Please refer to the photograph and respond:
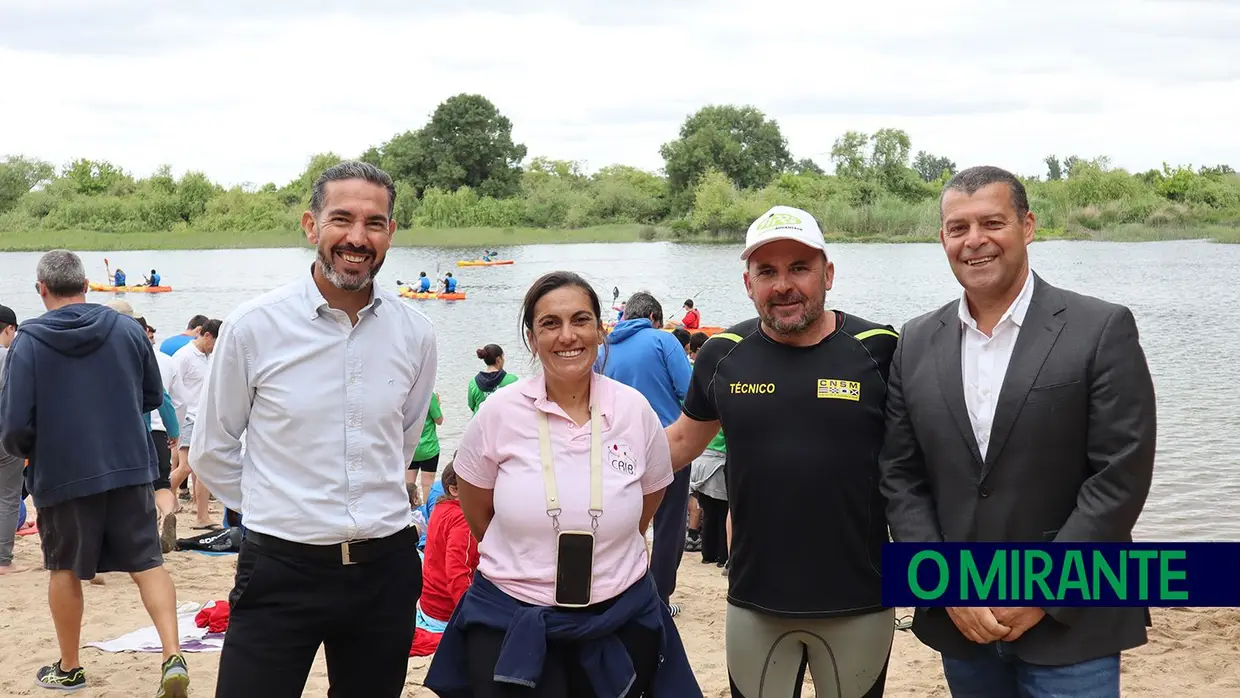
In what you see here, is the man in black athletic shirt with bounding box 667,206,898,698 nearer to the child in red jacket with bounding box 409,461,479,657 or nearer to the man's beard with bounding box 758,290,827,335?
the man's beard with bounding box 758,290,827,335

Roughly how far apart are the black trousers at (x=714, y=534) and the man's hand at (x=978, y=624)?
18.6ft

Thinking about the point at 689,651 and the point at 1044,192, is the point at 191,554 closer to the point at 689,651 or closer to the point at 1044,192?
the point at 689,651

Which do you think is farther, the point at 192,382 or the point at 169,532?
the point at 192,382

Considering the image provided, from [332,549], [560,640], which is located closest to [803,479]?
[560,640]

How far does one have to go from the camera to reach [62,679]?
5.64 metres

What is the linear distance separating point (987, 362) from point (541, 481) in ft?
4.18

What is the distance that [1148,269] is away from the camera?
48375 mm

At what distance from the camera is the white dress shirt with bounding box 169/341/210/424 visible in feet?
33.1

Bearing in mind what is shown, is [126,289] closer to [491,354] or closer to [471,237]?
[491,354]

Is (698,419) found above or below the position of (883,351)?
below

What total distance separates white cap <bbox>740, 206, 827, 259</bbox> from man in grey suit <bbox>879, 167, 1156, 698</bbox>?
1.27 feet

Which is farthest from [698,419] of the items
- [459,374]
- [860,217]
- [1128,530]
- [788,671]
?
[860,217]

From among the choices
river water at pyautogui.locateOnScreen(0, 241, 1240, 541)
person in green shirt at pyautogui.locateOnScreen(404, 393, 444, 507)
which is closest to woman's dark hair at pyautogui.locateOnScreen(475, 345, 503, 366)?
river water at pyautogui.locateOnScreen(0, 241, 1240, 541)

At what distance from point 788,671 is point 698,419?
0.83 metres
